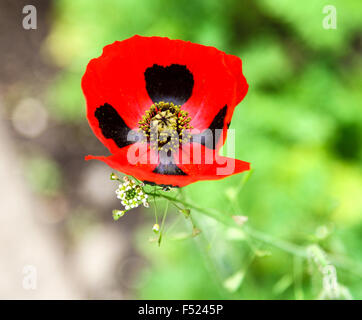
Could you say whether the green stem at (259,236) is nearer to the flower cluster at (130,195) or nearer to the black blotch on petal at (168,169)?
the flower cluster at (130,195)

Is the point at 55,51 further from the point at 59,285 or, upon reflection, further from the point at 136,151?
the point at 136,151

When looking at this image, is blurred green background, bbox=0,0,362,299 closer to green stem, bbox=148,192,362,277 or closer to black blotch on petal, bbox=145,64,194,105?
green stem, bbox=148,192,362,277

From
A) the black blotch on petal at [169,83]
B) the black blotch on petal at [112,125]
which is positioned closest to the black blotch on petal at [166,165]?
the black blotch on petal at [112,125]

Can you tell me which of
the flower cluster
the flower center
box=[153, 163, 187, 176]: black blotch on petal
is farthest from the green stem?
the flower center

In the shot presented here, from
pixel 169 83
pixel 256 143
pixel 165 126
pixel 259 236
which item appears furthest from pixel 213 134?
pixel 256 143

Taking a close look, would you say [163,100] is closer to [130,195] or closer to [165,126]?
[165,126]
